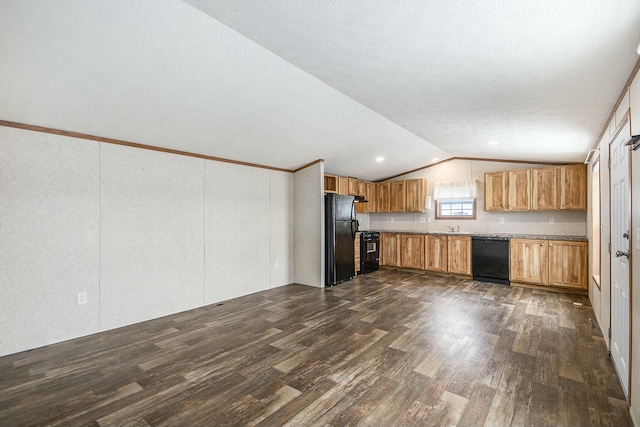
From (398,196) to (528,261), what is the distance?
120 inches

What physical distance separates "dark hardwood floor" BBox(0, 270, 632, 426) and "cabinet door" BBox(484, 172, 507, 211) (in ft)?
7.52

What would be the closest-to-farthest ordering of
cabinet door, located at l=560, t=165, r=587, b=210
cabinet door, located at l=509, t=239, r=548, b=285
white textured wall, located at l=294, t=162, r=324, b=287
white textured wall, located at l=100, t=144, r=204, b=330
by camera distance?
white textured wall, located at l=100, t=144, r=204, b=330, cabinet door, located at l=560, t=165, r=587, b=210, cabinet door, located at l=509, t=239, r=548, b=285, white textured wall, located at l=294, t=162, r=324, b=287

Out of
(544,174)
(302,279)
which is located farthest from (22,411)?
(544,174)

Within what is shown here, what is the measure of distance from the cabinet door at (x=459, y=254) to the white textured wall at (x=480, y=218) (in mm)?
627

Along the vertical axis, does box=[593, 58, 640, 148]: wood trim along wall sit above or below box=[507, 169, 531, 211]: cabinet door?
above

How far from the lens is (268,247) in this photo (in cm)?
549

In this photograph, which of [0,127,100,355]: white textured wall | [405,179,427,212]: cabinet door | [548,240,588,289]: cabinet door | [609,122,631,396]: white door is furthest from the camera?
[405,179,427,212]: cabinet door

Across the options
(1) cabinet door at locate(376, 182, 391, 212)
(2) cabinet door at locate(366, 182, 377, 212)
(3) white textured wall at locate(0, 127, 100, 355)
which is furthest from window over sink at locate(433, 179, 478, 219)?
(3) white textured wall at locate(0, 127, 100, 355)

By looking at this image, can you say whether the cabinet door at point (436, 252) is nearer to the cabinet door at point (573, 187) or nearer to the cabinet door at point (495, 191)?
the cabinet door at point (495, 191)

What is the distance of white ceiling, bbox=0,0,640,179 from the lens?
1650 millimetres

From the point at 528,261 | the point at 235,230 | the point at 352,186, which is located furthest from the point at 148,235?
the point at 528,261

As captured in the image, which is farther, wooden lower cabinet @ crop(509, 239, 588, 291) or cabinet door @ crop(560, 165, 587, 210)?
cabinet door @ crop(560, 165, 587, 210)

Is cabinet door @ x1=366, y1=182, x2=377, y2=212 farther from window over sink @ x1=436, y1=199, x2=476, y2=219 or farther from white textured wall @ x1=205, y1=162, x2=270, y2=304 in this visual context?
white textured wall @ x1=205, y1=162, x2=270, y2=304

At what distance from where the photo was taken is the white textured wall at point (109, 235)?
2.90m
